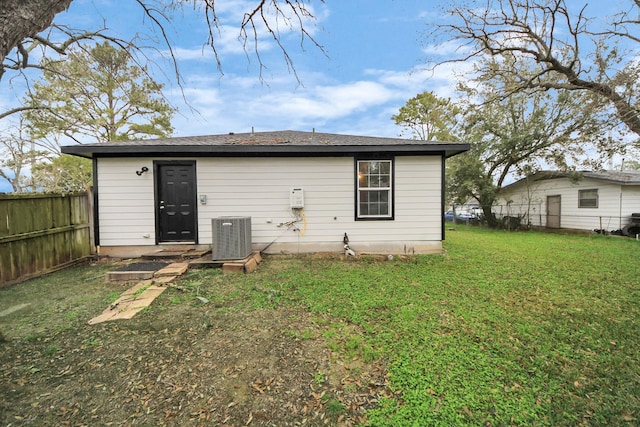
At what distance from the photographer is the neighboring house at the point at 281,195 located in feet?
18.5

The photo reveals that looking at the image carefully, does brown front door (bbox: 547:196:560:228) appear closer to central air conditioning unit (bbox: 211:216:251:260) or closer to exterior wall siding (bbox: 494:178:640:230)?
exterior wall siding (bbox: 494:178:640:230)

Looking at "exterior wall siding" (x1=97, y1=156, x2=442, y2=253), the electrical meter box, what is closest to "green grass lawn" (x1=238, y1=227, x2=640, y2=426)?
"exterior wall siding" (x1=97, y1=156, x2=442, y2=253)

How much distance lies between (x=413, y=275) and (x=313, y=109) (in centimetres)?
781

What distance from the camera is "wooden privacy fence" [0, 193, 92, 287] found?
416 centimetres

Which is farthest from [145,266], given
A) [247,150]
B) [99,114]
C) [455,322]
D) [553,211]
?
[553,211]

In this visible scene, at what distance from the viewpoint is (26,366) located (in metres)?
2.15

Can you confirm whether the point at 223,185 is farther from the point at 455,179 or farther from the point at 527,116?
the point at 527,116

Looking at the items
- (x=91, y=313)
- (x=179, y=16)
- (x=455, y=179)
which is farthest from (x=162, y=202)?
(x=455, y=179)

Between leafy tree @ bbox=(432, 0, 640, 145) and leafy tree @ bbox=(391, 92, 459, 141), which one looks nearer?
leafy tree @ bbox=(432, 0, 640, 145)

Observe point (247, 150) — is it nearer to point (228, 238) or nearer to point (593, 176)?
point (228, 238)

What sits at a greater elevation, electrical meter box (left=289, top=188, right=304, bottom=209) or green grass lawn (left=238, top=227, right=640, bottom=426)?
electrical meter box (left=289, top=188, right=304, bottom=209)

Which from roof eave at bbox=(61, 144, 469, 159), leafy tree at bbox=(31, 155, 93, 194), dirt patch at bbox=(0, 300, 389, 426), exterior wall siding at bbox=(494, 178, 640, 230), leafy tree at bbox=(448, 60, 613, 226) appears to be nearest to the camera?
dirt patch at bbox=(0, 300, 389, 426)

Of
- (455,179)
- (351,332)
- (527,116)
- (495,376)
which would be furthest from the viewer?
(455,179)

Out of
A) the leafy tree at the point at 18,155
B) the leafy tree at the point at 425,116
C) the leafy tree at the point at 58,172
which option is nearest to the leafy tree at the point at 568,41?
the leafy tree at the point at 425,116
